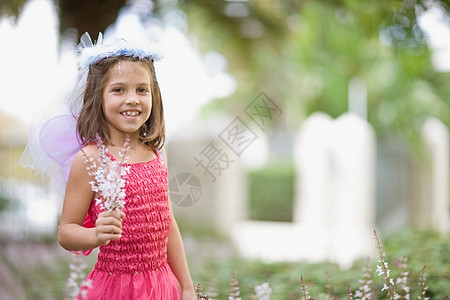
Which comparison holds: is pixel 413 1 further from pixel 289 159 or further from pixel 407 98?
pixel 289 159

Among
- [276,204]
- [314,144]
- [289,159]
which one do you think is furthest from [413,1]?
[289,159]

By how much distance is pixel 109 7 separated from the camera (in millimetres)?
5688

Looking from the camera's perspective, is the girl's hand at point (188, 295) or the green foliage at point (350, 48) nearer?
the girl's hand at point (188, 295)

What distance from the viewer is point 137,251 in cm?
209

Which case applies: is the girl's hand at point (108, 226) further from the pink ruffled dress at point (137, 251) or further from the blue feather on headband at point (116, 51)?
the blue feather on headband at point (116, 51)

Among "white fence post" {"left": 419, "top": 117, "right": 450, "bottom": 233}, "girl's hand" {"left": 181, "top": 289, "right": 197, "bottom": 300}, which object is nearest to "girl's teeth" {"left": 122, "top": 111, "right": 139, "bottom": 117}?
"girl's hand" {"left": 181, "top": 289, "right": 197, "bottom": 300}

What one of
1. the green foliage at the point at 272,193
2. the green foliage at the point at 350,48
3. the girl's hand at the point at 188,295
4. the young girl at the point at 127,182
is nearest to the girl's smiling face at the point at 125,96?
the young girl at the point at 127,182

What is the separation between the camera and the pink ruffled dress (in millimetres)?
2064

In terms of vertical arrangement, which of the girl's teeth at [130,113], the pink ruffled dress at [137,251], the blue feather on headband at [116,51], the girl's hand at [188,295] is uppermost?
the blue feather on headband at [116,51]

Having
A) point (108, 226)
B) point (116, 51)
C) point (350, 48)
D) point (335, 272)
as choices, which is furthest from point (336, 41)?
point (108, 226)

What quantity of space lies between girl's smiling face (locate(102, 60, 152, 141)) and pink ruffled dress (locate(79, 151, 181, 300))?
16 centimetres

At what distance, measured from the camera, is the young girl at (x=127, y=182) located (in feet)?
6.71

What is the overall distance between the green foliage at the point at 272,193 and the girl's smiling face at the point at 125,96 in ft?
39.5

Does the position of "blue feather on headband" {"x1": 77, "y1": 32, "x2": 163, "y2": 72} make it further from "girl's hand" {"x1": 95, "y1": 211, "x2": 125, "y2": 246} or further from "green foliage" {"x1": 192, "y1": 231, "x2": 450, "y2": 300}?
"green foliage" {"x1": 192, "y1": 231, "x2": 450, "y2": 300}
